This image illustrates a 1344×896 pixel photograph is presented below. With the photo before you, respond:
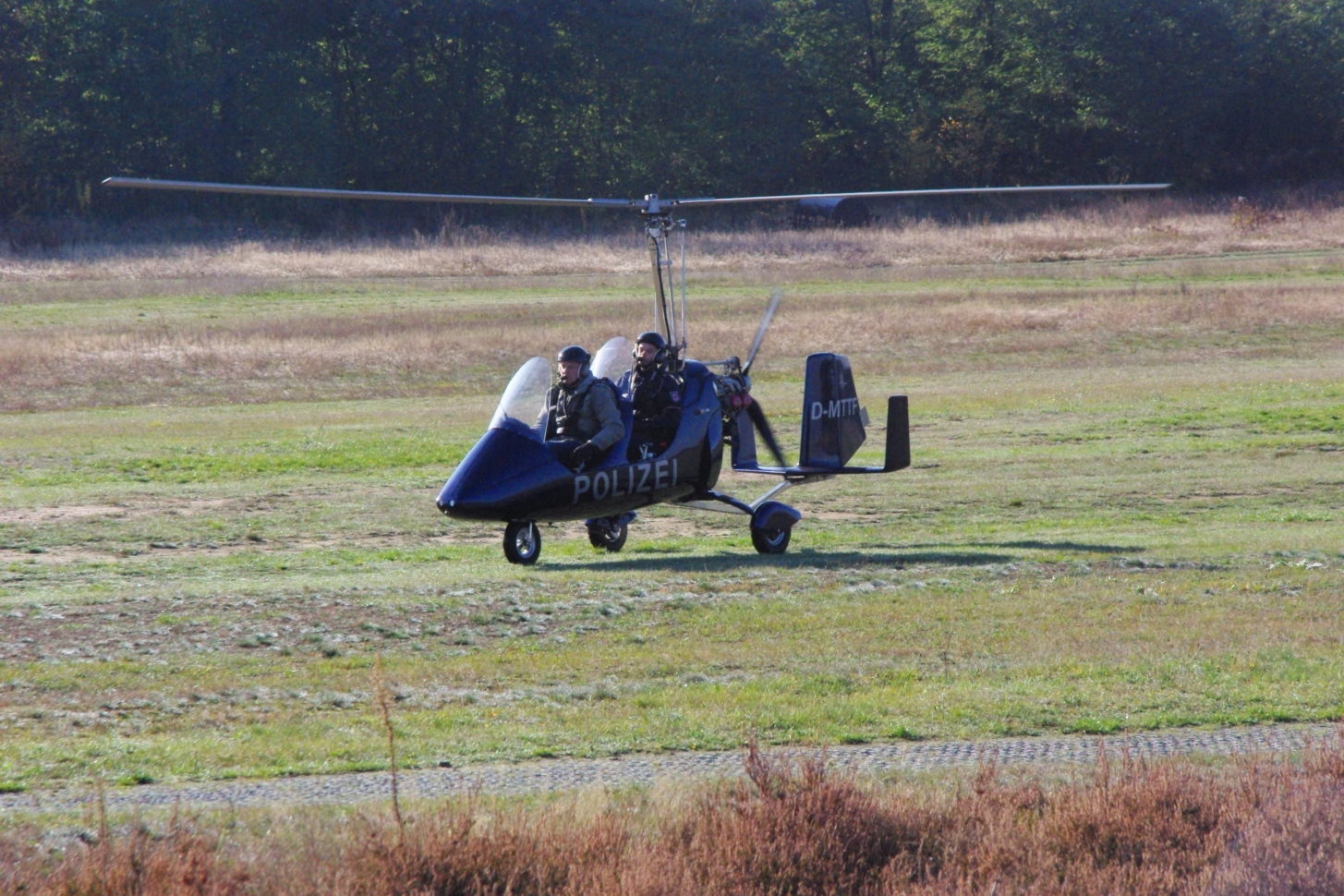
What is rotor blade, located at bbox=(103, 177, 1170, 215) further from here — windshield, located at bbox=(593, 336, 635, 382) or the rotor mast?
windshield, located at bbox=(593, 336, 635, 382)

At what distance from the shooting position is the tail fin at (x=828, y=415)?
1501 cm

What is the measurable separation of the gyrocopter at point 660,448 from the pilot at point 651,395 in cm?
10

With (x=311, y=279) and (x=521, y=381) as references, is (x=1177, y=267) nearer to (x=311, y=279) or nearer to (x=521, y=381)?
(x=311, y=279)

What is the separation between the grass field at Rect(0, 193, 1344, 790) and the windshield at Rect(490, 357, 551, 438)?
51.4 inches

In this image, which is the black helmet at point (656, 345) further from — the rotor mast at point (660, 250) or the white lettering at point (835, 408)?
the white lettering at point (835, 408)

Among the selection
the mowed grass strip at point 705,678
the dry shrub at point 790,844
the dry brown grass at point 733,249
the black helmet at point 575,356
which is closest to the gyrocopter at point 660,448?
the black helmet at point 575,356

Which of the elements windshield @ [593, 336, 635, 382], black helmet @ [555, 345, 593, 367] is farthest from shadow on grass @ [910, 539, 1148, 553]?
black helmet @ [555, 345, 593, 367]

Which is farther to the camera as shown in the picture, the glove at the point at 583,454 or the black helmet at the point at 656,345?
the black helmet at the point at 656,345

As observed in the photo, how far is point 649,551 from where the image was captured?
47.1ft

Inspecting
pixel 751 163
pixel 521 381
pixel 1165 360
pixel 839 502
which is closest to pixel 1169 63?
pixel 751 163

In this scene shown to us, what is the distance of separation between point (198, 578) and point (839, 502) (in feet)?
25.1

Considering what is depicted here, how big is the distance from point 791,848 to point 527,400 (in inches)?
295

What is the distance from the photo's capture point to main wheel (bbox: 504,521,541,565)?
1296 cm

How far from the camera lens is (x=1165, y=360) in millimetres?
30266
